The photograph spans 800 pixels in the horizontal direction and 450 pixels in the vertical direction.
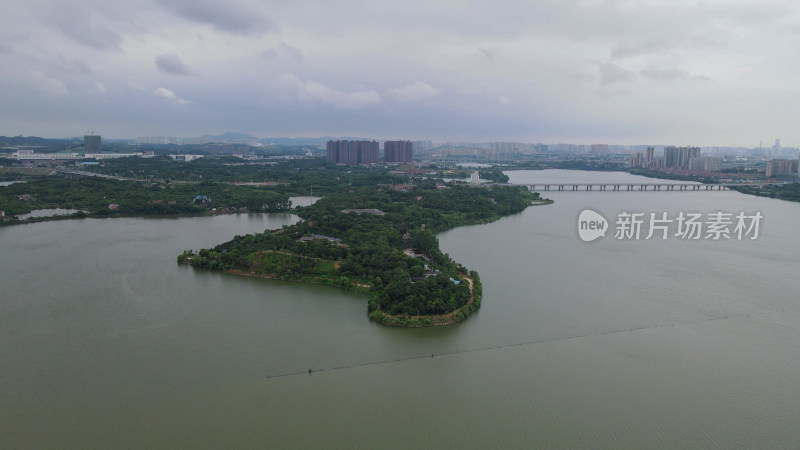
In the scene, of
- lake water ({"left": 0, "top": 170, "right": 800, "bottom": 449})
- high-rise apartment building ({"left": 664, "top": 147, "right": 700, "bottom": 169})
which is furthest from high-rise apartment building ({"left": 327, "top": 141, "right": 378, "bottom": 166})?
lake water ({"left": 0, "top": 170, "right": 800, "bottom": 449})

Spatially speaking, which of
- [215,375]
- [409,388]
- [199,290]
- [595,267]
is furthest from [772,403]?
[199,290]

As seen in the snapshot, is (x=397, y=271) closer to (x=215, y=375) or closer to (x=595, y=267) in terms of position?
(x=215, y=375)

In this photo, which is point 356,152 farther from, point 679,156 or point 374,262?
point 374,262

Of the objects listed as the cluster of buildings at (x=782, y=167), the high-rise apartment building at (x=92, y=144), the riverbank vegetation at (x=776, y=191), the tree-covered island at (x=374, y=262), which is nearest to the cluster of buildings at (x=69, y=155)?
the high-rise apartment building at (x=92, y=144)

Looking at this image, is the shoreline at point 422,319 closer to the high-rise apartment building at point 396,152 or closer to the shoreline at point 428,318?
the shoreline at point 428,318

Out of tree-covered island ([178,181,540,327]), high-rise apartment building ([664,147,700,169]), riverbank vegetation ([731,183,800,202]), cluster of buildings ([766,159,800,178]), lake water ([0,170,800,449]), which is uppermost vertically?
high-rise apartment building ([664,147,700,169])
